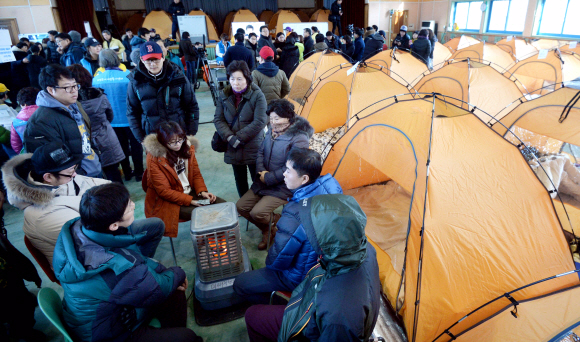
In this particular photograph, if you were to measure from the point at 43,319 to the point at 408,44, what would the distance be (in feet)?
31.9

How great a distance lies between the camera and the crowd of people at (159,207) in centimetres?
123

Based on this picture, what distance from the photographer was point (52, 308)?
1448 mm

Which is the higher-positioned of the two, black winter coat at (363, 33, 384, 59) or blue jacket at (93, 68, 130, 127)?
black winter coat at (363, 33, 384, 59)

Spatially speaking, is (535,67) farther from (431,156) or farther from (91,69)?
(91,69)

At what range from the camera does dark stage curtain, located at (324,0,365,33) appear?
14141 millimetres

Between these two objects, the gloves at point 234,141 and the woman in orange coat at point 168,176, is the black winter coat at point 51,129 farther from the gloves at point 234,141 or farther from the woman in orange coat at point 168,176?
the gloves at point 234,141

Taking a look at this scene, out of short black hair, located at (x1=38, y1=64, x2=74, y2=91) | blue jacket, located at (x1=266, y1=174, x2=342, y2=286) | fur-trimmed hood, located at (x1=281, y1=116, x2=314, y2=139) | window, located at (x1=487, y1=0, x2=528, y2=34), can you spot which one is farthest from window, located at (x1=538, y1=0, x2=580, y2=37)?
short black hair, located at (x1=38, y1=64, x2=74, y2=91)

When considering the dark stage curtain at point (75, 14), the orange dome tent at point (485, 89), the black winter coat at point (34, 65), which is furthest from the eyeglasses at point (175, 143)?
the dark stage curtain at point (75, 14)

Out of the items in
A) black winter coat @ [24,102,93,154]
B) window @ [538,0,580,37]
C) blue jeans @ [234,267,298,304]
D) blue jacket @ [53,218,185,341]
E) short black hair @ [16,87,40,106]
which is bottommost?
blue jeans @ [234,267,298,304]

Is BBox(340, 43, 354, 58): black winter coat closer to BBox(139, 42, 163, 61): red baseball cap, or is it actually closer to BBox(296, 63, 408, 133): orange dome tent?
BBox(296, 63, 408, 133): orange dome tent

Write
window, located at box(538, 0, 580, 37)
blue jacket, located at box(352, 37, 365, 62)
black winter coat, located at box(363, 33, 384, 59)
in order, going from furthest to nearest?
1. window, located at box(538, 0, 580, 37)
2. blue jacket, located at box(352, 37, 365, 62)
3. black winter coat, located at box(363, 33, 384, 59)

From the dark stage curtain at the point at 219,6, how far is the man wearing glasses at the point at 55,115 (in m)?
12.1

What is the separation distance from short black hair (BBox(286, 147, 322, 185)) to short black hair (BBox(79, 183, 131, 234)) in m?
0.95

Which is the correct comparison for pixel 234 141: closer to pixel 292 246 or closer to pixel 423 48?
pixel 292 246
